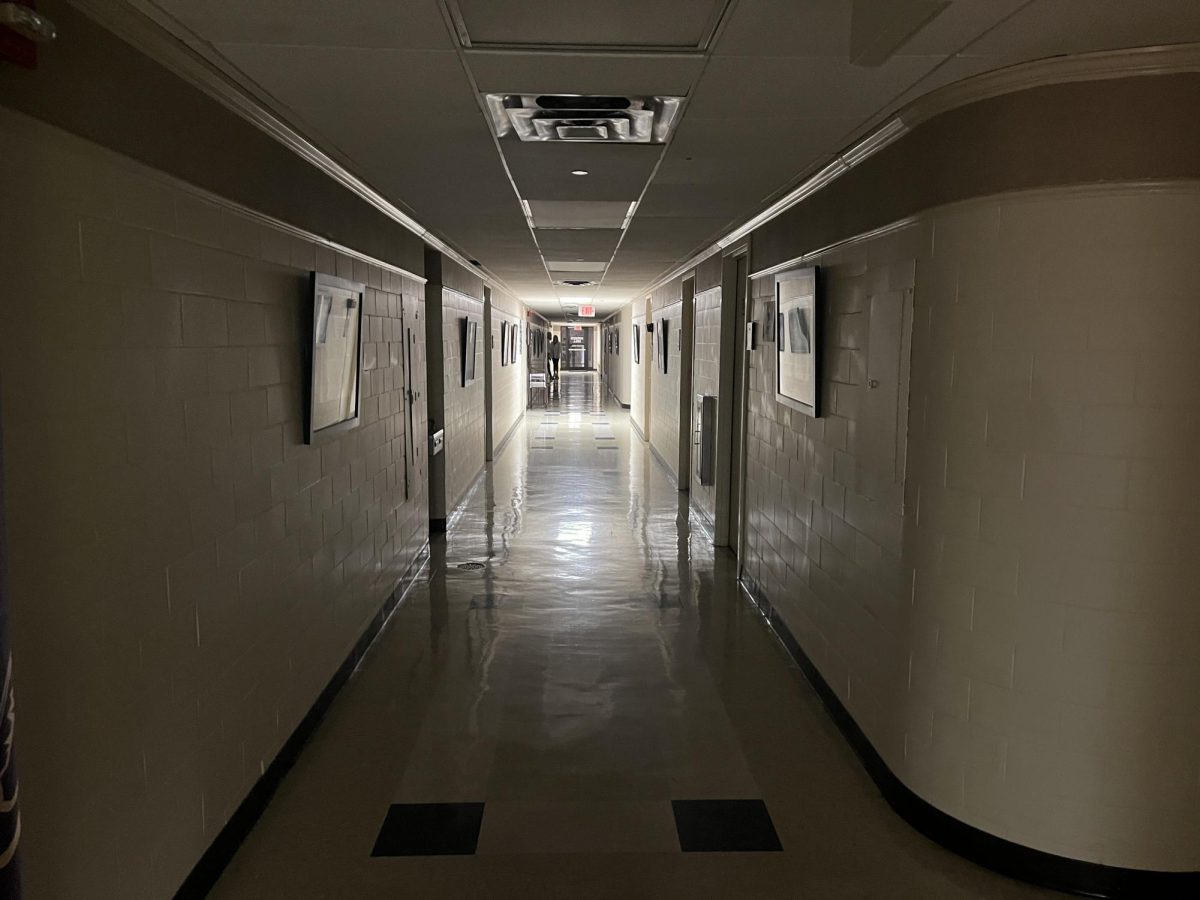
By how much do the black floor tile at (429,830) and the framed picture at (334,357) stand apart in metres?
1.49

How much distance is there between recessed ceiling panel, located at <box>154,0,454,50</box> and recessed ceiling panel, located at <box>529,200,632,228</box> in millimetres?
2678

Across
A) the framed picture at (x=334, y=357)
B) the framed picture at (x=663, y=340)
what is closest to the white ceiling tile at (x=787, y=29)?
the framed picture at (x=334, y=357)

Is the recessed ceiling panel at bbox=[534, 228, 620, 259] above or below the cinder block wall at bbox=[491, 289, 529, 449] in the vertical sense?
above

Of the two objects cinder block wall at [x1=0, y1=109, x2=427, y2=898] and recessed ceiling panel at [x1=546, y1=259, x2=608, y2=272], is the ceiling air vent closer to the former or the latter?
cinder block wall at [x1=0, y1=109, x2=427, y2=898]

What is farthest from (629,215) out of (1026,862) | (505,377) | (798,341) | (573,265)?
(505,377)

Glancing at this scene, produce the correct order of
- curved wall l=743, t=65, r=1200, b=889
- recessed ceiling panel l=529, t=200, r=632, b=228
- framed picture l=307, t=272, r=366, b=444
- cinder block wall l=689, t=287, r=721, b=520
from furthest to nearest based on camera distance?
cinder block wall l=689, t=287, r=721, b=520, recessed ceiling panel l=529, t=200, r=632, b=228, framed picture l=307, t=272, r=366, b=444, curved wall l=743, t=65, r=1200, b=889

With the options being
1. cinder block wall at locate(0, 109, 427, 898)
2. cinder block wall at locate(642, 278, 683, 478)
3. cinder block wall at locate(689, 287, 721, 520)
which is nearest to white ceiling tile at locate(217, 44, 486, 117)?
Result: cinder block wall at locate(0, 109, 427, 898)

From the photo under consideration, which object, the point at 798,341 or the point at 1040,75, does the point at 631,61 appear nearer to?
the point at 1040,75

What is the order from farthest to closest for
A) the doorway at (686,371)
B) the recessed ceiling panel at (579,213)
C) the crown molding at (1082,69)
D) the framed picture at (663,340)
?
1. the framed picture at (663,340)
2. the doorway at (686,371)
3. the recessed ceiling panel at (579,213)
4. the crown molding at (1082,69)

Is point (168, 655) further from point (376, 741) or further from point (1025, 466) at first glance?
point (1025, 466)

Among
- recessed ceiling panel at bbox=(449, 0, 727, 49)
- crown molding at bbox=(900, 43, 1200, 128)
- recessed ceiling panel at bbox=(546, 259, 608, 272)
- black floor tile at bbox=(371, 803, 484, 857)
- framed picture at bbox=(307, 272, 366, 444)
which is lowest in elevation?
black floor tile at bbox=(371, 803, 484, 857)

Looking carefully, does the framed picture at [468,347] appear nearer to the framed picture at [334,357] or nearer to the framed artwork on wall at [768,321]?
the framed artwork on wall at [768,321]

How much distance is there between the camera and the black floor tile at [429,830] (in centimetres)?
288

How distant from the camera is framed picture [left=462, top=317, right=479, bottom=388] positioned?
27.4 ft
